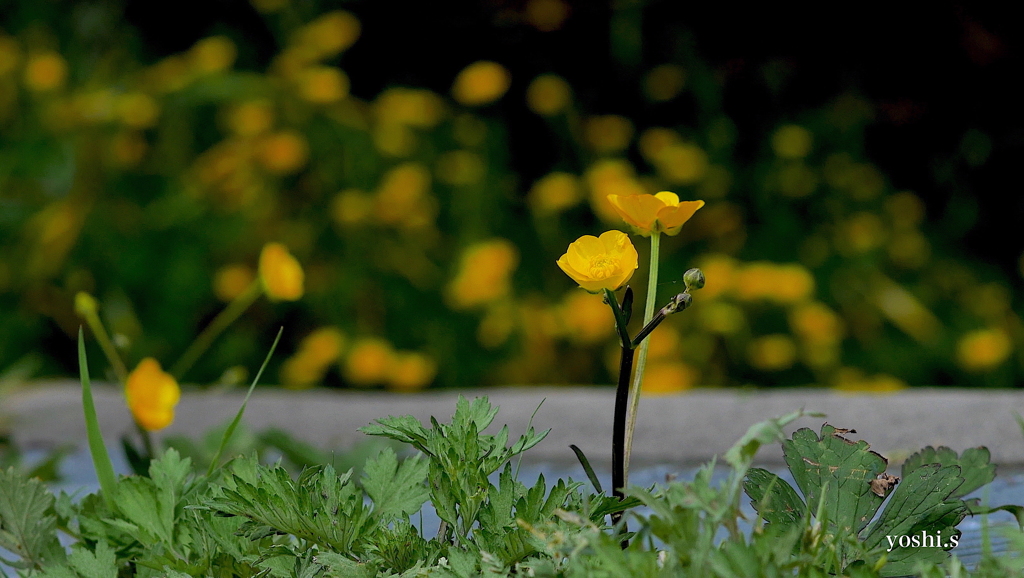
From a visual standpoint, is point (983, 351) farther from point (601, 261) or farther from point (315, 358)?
point (601, 261)

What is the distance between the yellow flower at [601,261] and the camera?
2.09 ft

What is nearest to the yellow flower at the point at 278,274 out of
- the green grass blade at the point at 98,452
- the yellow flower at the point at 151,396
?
the yellow flower at the point at 151,396

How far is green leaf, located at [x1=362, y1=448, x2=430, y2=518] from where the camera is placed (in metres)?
0.71

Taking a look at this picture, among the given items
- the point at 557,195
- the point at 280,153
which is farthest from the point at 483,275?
the point at 280,153

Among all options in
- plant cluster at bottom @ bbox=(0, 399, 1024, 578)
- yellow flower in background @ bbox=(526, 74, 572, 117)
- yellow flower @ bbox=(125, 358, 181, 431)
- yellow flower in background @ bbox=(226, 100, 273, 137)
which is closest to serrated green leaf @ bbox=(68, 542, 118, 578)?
plant cluster at bottom @ bbox=(0, 399, 1024, 578)

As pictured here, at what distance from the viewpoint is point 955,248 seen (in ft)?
10.3

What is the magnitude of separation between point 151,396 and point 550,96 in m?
2.22

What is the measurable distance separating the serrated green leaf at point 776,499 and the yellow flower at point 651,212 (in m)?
0.18

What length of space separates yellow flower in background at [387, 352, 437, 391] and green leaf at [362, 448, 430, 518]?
1767 millimetres

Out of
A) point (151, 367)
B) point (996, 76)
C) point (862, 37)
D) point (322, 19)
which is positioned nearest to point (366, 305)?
point (322, 19)

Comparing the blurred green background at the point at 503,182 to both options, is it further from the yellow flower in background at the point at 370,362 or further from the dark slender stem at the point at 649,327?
the dark slender stem at the point at 649,327

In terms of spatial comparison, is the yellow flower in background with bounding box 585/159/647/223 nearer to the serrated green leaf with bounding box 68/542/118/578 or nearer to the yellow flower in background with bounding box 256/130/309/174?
the yellow flower in background with bounding box 256/130/309/174

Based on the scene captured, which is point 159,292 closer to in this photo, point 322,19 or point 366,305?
point 366,305

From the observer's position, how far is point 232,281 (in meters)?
2.69
